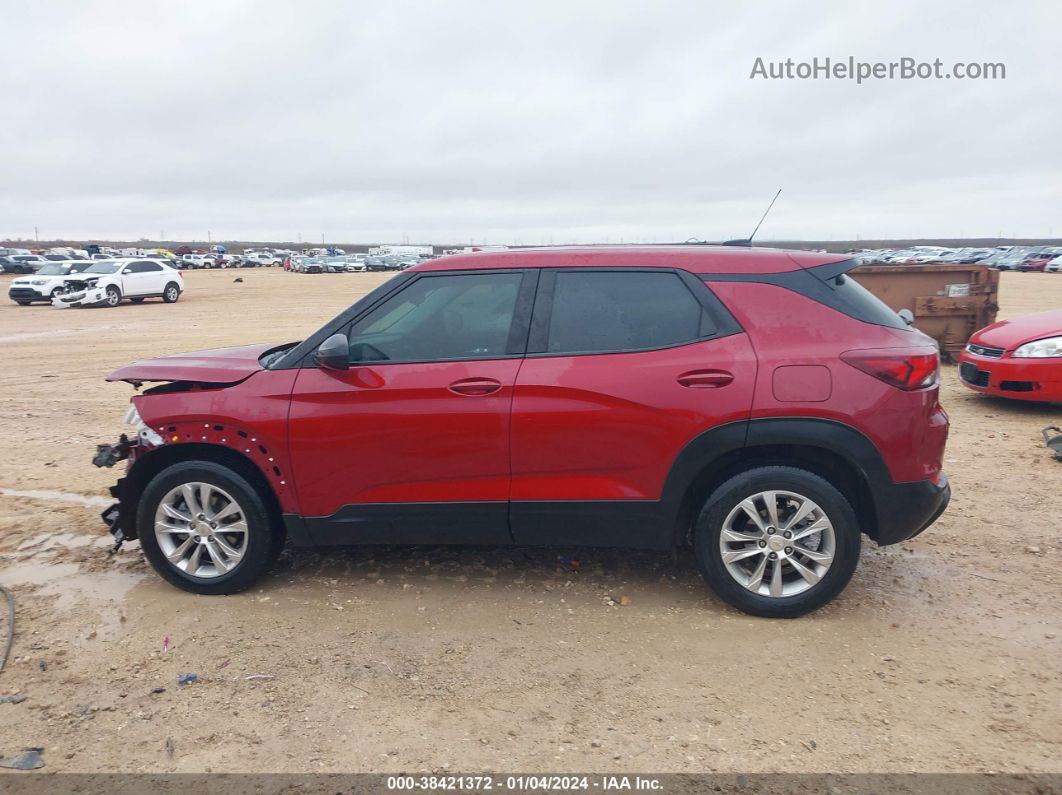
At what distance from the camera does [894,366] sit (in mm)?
3738

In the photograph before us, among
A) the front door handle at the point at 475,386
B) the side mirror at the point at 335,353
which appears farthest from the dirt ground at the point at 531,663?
the side mirror at the point at 335,353

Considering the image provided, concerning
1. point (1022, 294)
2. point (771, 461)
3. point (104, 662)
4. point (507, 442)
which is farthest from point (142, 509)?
point (1022, 294)

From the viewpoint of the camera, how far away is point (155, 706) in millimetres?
3328

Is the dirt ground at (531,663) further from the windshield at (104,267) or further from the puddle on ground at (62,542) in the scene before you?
the windshield at (104,267)

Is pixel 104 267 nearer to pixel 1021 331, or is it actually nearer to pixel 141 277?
pixel 141 277

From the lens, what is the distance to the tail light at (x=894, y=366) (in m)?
3.74

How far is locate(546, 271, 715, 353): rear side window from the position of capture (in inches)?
156

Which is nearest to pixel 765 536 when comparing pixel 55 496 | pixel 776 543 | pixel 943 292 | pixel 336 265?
pixel 776 543

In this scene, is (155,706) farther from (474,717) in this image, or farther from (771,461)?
(771,461)

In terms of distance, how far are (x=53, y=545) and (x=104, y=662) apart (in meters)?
1.81

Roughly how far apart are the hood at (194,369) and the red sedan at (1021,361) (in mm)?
7416

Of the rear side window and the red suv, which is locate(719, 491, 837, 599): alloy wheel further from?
the rear side window

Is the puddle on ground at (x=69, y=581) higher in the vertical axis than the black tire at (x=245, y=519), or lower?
lower

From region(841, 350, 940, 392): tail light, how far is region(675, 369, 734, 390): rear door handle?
1.87 feet
